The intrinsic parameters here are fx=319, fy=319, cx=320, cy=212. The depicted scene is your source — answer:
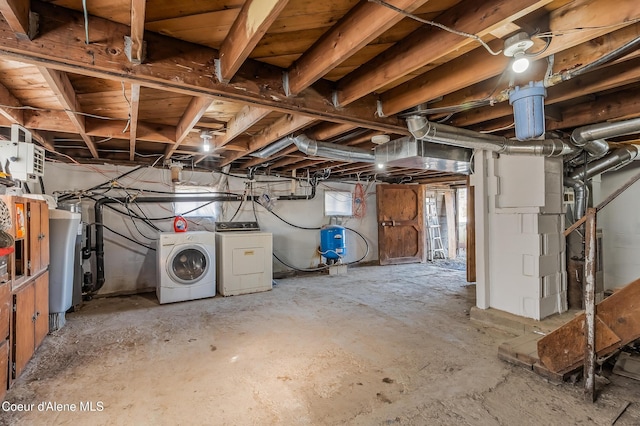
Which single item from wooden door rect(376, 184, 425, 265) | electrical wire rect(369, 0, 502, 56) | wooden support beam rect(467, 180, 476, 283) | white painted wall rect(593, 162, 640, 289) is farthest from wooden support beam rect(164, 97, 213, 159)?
white painted wall rect(593, 162, 640, 289)

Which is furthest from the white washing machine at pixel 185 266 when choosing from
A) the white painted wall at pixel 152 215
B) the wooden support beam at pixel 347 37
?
the wooden support beam at pixel 347 37

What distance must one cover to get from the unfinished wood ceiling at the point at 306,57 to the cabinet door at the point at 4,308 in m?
1.20

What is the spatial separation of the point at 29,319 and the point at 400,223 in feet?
19.0

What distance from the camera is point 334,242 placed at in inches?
225

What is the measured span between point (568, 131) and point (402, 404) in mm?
2967

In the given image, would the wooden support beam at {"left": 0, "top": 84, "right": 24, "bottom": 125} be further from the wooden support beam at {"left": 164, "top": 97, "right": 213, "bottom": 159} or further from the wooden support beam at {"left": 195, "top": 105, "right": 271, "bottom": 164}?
Result: the wooden support beam at {"left": 195, "top": 105, "right": 271, "bottom": 164}

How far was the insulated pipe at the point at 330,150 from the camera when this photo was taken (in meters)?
3.07

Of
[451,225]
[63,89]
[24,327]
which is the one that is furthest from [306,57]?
[451,225]

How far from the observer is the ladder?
7508 millimetres

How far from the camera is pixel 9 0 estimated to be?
1135 mm

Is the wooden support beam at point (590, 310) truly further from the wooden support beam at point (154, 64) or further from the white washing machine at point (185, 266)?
the white washing machine at point (185, 266)

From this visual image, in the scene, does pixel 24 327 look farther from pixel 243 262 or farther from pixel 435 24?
pixel 435 24

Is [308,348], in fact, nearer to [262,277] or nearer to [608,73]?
[262,277]

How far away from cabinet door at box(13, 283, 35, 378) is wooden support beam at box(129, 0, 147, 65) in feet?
5.97
